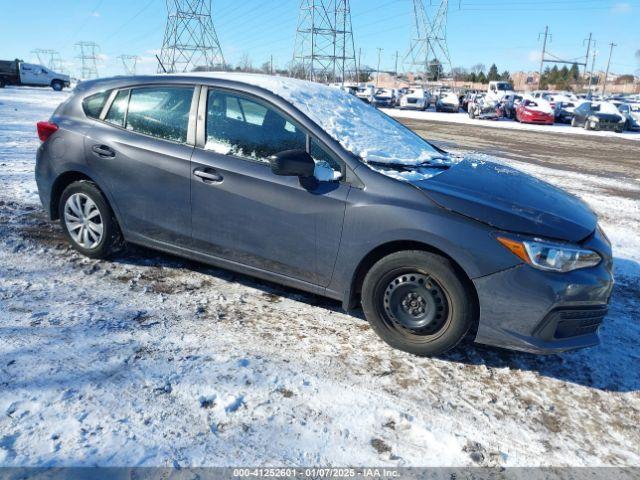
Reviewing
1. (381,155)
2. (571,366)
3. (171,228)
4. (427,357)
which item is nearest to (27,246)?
(171,228)

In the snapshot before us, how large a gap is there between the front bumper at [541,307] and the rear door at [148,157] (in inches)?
92.1

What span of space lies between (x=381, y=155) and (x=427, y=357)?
1.46 metres

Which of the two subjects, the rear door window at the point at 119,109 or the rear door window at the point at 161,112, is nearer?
the rear door window at the point at 161,112

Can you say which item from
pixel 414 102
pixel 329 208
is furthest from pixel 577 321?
pixel 414 102

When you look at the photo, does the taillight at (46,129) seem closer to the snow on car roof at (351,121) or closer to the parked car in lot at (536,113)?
the snow on car roof at (351,121)

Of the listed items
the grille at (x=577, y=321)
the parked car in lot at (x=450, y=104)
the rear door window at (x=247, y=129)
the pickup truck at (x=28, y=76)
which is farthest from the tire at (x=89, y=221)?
the pickup truck at (x=28, y=76)

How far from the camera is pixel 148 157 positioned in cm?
392

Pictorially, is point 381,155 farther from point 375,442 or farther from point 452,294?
point 375,442

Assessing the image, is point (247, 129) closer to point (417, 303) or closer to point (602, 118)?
point (417, 303)

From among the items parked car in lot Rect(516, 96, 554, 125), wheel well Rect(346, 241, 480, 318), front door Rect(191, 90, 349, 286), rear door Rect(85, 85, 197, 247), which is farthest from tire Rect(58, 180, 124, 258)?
parked car in lot Rect(516, 96, 554, 125)

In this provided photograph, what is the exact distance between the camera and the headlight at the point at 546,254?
9.46 ft

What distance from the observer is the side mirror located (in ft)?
10.4

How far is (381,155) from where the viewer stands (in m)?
3.53

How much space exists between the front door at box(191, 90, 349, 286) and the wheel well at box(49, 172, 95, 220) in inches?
52.8
